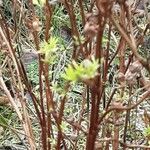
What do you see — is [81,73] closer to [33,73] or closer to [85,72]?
[85,72]

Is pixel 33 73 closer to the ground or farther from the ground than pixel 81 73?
farther from the ground

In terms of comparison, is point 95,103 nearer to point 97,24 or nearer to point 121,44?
point 97,24

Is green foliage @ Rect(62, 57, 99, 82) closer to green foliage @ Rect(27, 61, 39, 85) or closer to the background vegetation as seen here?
the background vegetation

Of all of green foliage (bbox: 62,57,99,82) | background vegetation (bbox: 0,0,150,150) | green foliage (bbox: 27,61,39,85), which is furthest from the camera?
green foliage (bbox: 27,61,39,85)

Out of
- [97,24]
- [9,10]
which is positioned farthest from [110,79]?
[97,24]

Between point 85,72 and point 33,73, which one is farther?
point 33,73

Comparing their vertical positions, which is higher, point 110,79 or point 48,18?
point 110,79

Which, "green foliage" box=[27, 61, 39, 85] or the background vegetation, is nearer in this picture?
the background vegetation

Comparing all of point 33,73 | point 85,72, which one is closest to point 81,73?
point 85,72

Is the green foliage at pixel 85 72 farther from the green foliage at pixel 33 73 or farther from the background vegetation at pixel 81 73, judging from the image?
the green foliage at pixel 33 73

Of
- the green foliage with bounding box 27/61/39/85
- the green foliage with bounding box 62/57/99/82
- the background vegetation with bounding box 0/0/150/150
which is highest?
the green foliage with bounding box 27/61/39/85

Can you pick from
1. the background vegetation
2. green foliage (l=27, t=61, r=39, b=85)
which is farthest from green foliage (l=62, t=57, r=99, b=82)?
green foliage (l=27, t=61, r=39, b=85)
